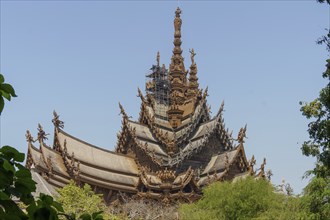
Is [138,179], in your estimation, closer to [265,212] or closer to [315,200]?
[265,212]

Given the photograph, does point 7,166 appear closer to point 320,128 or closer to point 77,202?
point 320,128

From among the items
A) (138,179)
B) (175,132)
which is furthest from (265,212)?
(175,132)

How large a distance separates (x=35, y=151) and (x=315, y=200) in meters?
23.2

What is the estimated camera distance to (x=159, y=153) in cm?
4653

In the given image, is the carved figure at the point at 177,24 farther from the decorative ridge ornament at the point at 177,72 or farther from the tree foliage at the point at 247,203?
the tree foliage at the point at 247,203

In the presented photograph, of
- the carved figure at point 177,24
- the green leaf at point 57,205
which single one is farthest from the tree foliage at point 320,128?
the carved figure at point 177,24

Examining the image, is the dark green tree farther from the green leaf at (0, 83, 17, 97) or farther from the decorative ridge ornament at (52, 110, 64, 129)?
the decorative ridge ornament at (52, 110, 64, 129)

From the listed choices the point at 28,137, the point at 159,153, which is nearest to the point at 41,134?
the point at 28,137

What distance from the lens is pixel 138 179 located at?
43.0 metres

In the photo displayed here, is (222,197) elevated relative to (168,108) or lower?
lower

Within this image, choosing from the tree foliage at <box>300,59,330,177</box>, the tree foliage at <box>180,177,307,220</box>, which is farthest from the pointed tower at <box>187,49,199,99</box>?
the tree foliage at <box>300,59,330,177</box>

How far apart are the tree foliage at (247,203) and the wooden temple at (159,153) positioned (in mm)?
11133

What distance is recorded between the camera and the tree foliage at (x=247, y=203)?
26953mm

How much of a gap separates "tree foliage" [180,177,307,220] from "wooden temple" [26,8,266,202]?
36.5 feet
